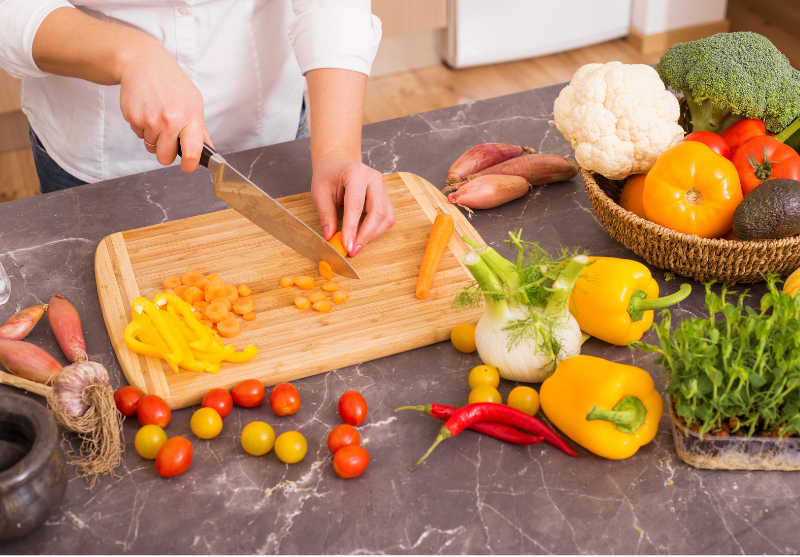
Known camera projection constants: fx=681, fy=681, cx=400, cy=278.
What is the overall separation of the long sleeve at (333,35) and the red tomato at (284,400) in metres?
0.85

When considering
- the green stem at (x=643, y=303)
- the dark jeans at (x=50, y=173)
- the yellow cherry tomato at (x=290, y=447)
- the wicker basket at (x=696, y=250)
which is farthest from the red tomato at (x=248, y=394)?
the dark jeans at (x=50, y=173)

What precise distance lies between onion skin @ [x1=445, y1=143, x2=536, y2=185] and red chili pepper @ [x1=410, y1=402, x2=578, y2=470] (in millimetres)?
708

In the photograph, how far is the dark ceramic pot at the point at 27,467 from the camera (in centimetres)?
87

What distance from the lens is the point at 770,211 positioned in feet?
3.82

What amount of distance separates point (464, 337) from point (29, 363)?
2.42 ft

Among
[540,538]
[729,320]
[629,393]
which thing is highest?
[729,320]

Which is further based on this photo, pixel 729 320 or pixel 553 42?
pixel 553 42

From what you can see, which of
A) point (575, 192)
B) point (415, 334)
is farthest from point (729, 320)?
point (575, 192)

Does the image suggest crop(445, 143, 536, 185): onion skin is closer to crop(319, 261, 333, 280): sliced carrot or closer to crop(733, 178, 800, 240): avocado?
crop(319, 261, 333, 280): sliced carrot

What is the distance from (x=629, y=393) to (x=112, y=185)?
4.35ft

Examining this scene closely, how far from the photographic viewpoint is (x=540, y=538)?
926mm

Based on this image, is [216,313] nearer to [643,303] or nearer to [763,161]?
[643,303]

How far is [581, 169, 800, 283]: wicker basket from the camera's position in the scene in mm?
1197

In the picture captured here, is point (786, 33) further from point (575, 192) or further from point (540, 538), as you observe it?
point (540, 538)
